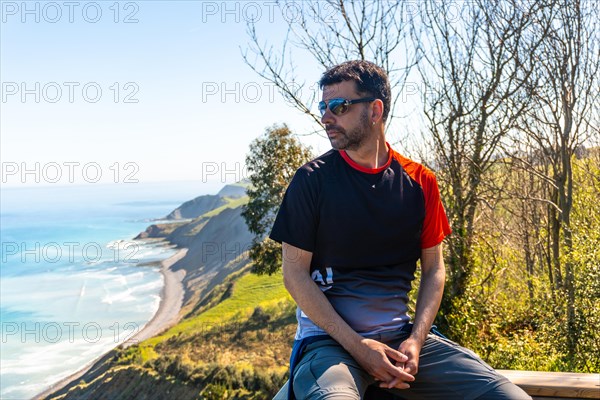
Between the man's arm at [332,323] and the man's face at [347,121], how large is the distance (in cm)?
57

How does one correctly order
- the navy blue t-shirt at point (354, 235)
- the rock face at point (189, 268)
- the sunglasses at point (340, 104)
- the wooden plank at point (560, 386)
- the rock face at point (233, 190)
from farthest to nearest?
the rock face at point (233, 190)
the rock face at point (189, 268)
the wooden plank at point (560, 386)
the sunglasses at point (340, 104)
the navy blue t-shirt at point (354, 235)

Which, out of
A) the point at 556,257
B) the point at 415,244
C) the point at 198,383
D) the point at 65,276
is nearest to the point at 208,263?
the point at 65,276

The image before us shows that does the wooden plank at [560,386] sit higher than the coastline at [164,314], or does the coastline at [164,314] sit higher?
the wooden plank at [560,386]

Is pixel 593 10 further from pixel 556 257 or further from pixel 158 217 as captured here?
pixel 158 217

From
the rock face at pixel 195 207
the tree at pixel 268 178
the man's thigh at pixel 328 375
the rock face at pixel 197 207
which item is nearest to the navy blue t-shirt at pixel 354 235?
the man's thigh at pixel 328 375

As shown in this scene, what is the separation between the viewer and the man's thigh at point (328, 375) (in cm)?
197

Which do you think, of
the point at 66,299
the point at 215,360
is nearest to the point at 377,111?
the point at 215,360

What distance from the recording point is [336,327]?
224 centimetres

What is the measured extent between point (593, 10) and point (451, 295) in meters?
5.37

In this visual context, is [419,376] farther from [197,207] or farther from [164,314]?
[197,207]

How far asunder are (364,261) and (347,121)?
0.67 meters

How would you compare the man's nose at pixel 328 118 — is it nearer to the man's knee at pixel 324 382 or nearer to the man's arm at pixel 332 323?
the man's arm at pixel 332 323

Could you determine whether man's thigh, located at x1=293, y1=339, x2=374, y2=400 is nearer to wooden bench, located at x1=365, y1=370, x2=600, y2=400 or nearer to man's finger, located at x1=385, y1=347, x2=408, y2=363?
man's finger, located at x1=385, y1=347, x2=408, y2=363

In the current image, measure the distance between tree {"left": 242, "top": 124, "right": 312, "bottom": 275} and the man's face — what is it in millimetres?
19016
